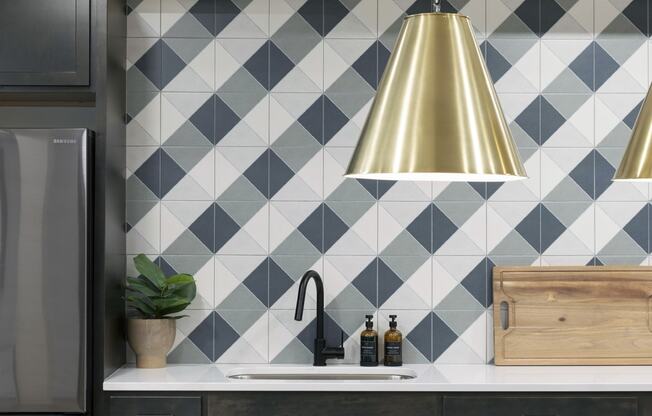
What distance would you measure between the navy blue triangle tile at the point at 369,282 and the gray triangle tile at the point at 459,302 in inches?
9.5

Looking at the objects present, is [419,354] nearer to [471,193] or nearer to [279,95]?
[471,193]

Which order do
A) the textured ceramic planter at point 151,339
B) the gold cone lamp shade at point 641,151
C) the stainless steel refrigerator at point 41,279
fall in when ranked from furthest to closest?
the textured ceramic planter at point 151,339
the stainless steel refrigerator at point 41,279
the gold cone lamp shade at point 641,151

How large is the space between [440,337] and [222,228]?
912mm

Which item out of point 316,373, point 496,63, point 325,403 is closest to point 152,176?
point 316,373

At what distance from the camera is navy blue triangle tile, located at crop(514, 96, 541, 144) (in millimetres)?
3201

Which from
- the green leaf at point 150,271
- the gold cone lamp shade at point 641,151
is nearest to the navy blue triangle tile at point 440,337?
the green leaf at point 150,271

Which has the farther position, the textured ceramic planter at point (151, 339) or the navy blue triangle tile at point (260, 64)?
the navy blue triangle tile at point (260, 64)

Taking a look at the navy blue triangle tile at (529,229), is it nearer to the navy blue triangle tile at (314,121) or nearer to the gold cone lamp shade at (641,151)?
the navy blue triangle tile at (314,121)

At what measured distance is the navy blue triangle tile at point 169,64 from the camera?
3.18 metres

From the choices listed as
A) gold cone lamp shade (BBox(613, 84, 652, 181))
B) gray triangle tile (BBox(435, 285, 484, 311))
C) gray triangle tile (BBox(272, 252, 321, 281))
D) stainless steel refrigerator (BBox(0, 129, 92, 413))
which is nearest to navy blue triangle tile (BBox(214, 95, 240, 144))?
gray triangle tile (BBox(272, 252, 321, 281))

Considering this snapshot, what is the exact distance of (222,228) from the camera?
10.4 ft

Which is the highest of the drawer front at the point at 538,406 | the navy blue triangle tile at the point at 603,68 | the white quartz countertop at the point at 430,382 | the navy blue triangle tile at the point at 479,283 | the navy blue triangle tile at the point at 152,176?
the navy blue triangle tile at the point at 603,68

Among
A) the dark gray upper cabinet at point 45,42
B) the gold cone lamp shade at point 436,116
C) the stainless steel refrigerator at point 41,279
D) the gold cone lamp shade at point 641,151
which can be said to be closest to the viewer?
the gold cone lamp shade at point 436,116

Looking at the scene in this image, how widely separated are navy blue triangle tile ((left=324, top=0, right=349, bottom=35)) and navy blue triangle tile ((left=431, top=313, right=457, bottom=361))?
3.78ft
